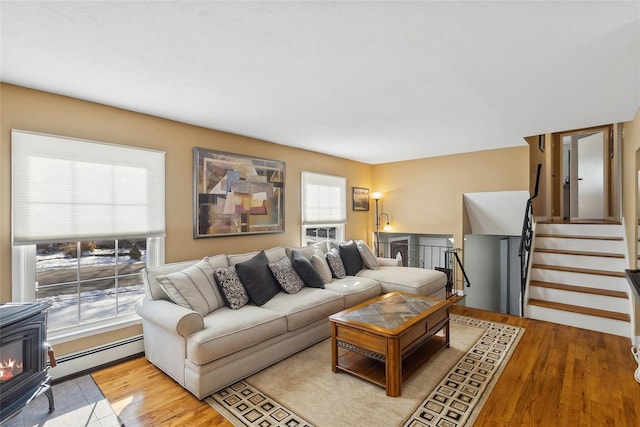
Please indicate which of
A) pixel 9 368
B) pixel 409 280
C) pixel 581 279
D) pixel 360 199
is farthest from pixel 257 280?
pixel 581 279

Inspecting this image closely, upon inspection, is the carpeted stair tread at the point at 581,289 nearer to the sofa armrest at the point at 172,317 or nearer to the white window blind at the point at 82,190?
the sofa armrest at the point at 172,317

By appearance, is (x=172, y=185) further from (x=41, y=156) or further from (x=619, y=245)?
(x=619, y=245)

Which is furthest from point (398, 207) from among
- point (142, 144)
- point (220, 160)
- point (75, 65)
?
point (75, 65)

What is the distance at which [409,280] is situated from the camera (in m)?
4.15

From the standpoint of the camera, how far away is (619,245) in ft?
13.6

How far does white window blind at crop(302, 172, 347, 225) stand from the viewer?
199 inches

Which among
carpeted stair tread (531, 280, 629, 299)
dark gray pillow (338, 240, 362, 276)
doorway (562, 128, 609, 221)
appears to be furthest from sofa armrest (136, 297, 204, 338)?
doorway (562, 128, 609, 221)

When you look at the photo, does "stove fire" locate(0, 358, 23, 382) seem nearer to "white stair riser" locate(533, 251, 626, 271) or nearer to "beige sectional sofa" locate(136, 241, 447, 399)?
"beige sectional sofa" locate(136, 241, 447, 399)

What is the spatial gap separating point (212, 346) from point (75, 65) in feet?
7.37

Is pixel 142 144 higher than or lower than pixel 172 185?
higher

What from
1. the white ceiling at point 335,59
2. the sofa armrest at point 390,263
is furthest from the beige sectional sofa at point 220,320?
the white ceiling at point 335,59

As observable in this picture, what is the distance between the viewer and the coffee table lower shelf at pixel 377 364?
8.49 ft

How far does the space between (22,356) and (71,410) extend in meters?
0.55

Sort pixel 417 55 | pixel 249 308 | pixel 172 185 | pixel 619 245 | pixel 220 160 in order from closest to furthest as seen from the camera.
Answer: pixel 417 55, pixel 249 308, pixel 172 185, pixel 220 160, pixel 619 245
